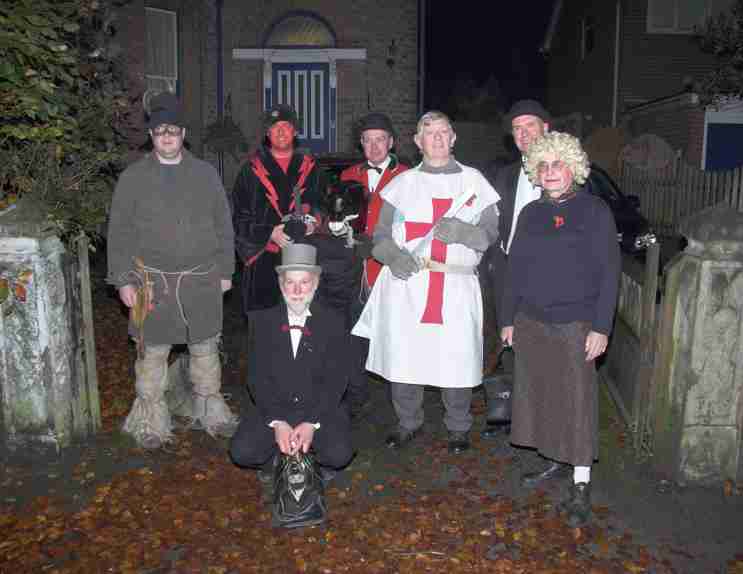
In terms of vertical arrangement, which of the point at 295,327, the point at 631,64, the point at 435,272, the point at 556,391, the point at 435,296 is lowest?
the point at 556,391

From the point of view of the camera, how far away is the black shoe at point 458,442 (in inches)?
212

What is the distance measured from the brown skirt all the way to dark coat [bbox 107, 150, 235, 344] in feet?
6.94

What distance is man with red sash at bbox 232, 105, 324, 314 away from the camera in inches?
223

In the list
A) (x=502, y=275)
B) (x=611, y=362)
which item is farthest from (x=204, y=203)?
(x=611, y=362)

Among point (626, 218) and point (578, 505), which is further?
point (626, 218)

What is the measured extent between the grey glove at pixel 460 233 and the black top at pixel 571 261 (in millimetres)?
402

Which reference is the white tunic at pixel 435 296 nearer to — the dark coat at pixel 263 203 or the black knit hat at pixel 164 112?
the dark coat at pixel 263 203

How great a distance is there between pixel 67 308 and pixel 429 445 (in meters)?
2.68

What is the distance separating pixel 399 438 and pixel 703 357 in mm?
2099

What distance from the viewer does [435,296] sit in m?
5.07

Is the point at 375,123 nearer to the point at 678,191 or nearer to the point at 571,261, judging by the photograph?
the point at 571,261

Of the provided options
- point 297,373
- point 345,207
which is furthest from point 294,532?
point 345,207

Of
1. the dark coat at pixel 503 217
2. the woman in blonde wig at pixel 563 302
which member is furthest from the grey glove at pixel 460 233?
the dark coat at pixel 503 217

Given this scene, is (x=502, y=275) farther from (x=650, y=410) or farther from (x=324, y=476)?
(x=324, y=476)
